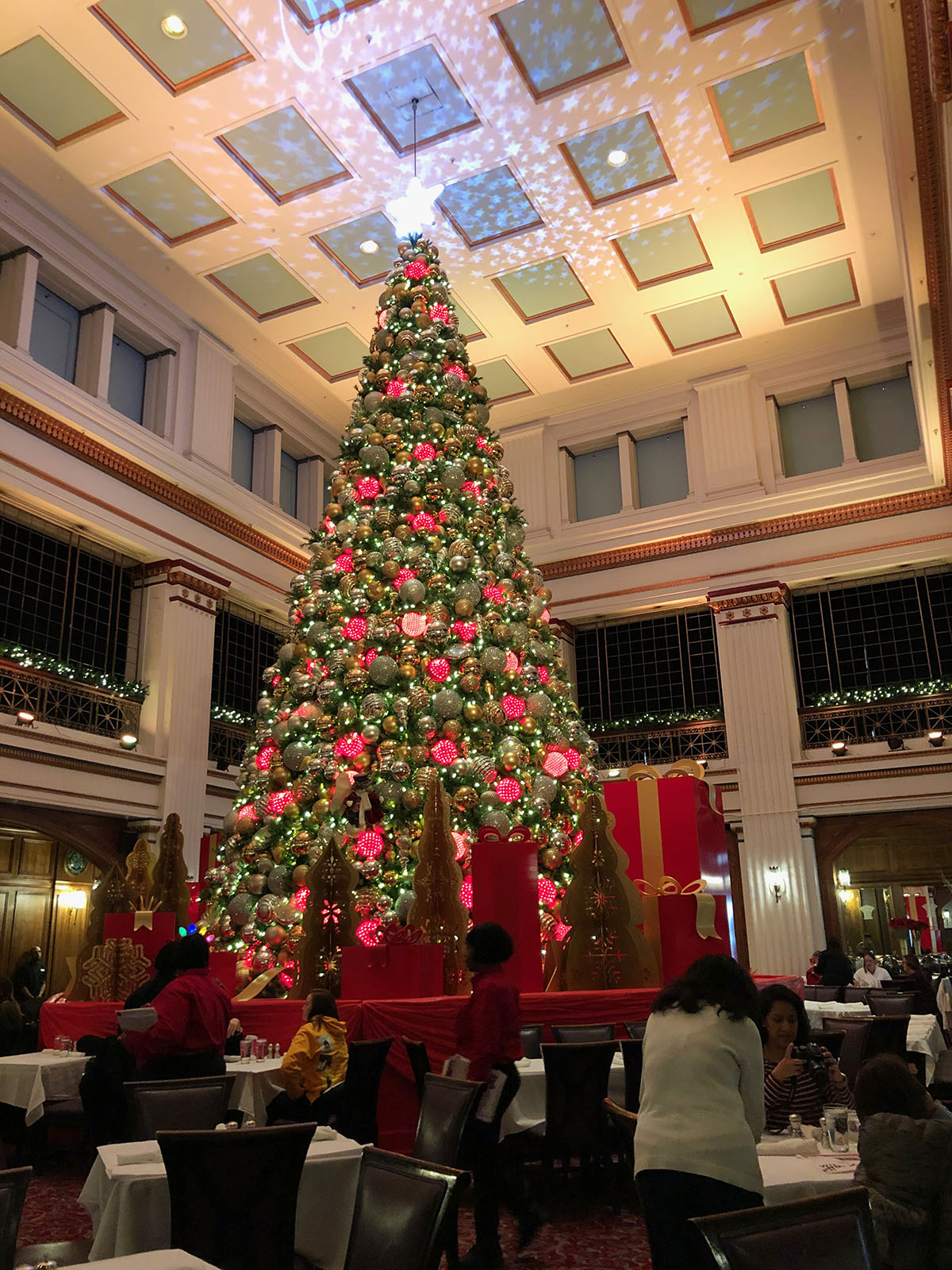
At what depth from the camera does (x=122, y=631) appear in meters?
12.9

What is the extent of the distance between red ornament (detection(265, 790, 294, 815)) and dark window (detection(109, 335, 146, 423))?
22.7 ft

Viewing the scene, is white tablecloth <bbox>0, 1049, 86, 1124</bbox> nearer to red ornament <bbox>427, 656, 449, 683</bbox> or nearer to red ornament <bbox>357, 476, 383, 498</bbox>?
red ornament <bbox>427, 656, 449, 683</bbox>

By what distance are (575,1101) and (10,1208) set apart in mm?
3045

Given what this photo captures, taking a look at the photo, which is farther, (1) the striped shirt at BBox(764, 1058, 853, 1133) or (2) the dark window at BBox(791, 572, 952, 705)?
(2) the dark window at BBox(791, 572, 952, 705)

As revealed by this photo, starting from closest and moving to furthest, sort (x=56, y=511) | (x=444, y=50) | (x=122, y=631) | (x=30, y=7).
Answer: (x=30, y=7) → (x=444, y=50) → (x=56, y=511) → (x=122, y=631)

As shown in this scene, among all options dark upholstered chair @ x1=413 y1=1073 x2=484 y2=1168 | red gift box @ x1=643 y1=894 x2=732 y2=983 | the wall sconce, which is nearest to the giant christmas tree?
red gift box @ x1=643 y1=894 x2=732 y2=983

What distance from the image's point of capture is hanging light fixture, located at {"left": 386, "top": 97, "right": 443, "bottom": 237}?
1008 cm

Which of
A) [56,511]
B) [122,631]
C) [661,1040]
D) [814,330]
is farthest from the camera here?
[814,330]

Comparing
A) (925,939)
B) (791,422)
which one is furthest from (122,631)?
(925,939)

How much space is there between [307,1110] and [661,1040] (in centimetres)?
244

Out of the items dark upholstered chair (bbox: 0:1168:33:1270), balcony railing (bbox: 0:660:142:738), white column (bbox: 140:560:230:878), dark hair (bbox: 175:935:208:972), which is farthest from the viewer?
white column (bbox: 140:560:230:878)

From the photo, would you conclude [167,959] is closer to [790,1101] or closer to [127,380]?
[790,1101]

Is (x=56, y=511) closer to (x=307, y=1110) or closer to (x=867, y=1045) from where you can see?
(x=307, y=1110)

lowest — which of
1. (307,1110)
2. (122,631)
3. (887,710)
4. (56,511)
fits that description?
(307,1110)
